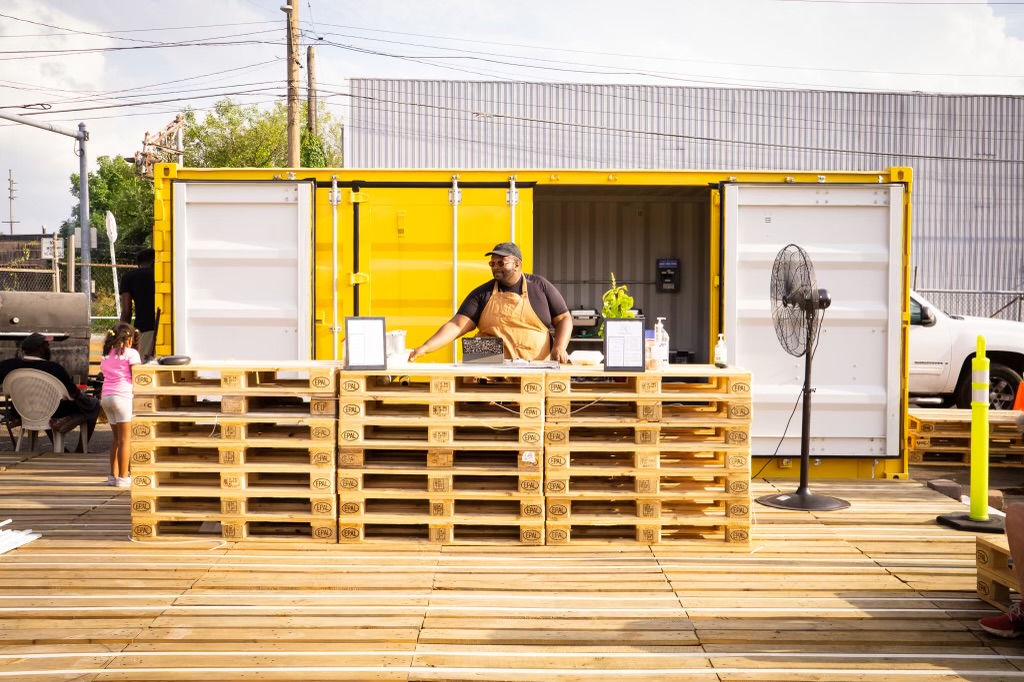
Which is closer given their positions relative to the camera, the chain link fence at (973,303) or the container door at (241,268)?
the container door at (241,268)

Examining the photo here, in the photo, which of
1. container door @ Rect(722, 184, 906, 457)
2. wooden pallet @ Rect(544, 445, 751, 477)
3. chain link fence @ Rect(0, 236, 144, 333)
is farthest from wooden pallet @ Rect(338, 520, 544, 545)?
chain link fence @ Rect(0, 236, 144, 333)

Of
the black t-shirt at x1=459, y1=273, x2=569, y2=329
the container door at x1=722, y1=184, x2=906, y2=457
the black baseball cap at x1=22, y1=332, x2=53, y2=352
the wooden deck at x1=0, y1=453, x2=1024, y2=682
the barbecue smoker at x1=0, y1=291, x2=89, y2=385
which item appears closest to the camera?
the wooden deck at x1=0, y1=453, x2=1024, y2=682

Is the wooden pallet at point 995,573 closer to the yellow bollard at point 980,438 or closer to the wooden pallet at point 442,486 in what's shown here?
the yellow bollard at point 980,438

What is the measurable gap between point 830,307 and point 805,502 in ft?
7.18

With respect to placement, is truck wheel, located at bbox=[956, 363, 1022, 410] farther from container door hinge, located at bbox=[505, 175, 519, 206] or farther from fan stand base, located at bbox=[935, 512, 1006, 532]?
container door hinge, located at bbox=[505, 175, 519, 206]

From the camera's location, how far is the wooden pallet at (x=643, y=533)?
6.62m

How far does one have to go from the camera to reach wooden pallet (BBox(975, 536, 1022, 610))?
516 centimetres

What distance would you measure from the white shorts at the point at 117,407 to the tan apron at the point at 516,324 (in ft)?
11.1

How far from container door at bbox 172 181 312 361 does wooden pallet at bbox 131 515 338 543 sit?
2545mm

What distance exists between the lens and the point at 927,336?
1316 centimetres

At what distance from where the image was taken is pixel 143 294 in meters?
9.97

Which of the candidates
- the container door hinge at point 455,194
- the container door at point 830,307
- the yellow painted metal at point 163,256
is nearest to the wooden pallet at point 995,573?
the container door at point 830,307

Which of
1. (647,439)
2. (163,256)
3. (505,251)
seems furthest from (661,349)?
(163,256)

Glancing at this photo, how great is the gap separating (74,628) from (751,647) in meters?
3.46
